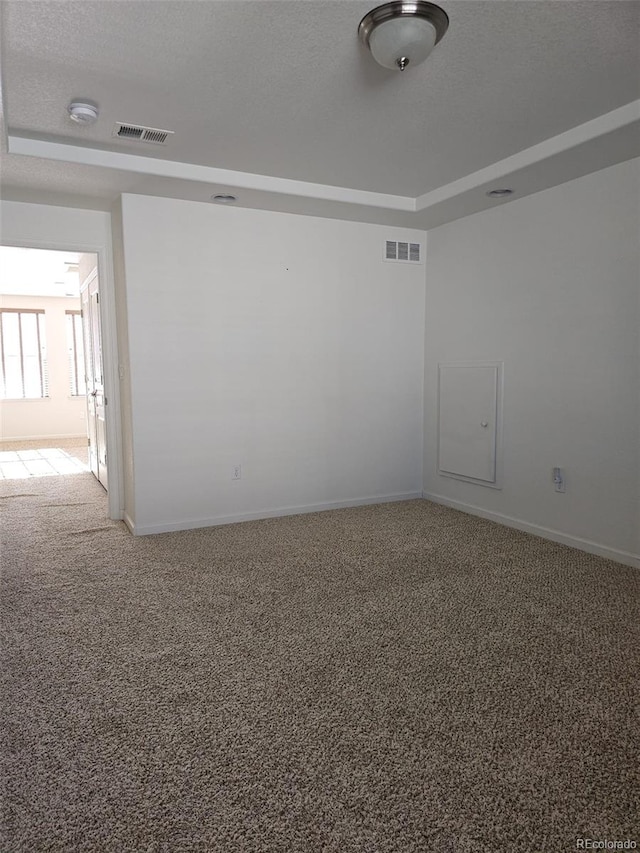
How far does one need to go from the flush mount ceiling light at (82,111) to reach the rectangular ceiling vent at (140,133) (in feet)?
0.58

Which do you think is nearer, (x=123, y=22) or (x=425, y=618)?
(x=123, y=22)

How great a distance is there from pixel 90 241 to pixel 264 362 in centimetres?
158

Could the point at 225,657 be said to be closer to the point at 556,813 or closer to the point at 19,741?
the point at 19,741

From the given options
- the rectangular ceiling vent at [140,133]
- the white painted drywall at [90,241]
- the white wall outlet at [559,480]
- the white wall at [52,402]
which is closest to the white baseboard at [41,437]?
the white wall at [52,402]

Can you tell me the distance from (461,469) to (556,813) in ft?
10.6

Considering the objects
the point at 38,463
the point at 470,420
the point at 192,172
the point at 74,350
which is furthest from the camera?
the point at 74,350

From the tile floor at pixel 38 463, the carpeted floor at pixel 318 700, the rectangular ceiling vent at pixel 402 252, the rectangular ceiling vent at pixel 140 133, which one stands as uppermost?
the rectangular ceiling vent at pixel 140 133

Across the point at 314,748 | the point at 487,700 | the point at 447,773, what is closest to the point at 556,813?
the point at 447,773

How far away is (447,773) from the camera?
1696 mm

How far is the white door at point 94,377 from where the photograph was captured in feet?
17.3

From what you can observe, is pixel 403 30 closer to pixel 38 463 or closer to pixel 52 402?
pixel 38 463

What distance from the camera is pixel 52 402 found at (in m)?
9.48

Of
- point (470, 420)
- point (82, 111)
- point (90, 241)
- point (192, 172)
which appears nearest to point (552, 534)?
point (470, 420)

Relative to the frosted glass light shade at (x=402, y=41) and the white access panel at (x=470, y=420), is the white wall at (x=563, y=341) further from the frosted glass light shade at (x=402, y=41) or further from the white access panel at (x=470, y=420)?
the frosted glass light shade at (x=402, y=41)
